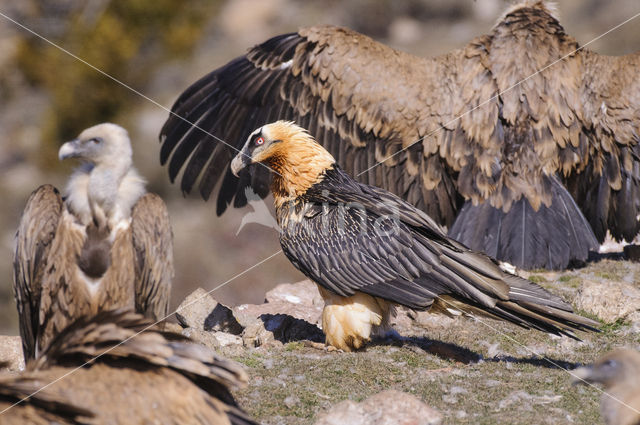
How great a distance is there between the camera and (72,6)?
22141mm

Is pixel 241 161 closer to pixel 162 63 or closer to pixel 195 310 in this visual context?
pixel 195 310

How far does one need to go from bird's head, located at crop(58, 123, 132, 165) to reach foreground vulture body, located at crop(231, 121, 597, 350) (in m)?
1.37

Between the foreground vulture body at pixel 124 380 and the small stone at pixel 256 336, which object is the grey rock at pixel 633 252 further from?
the foreground vulture body at pixel 124 380

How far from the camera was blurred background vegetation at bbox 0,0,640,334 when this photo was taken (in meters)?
16.2

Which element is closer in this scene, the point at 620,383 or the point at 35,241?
the point at 620,383

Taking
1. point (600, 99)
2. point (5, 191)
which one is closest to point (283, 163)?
point (600, 99)

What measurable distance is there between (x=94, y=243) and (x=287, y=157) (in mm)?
1667

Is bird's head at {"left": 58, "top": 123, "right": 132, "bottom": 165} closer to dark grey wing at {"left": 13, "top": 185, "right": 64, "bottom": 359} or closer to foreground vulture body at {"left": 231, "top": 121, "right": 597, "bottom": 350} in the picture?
dark grey wing at {"left": 13, "top": 185, "right": 64, "bottom": 359}

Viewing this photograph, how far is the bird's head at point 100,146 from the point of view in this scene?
4.64 m

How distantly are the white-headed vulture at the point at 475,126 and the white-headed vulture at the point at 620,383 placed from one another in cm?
341

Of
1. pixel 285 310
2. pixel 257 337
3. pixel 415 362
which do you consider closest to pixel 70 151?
pixel 257 337

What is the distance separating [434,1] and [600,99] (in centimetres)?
1744

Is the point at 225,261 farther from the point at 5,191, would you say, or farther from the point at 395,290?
the point at 395,290

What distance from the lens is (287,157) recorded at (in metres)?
5.88
